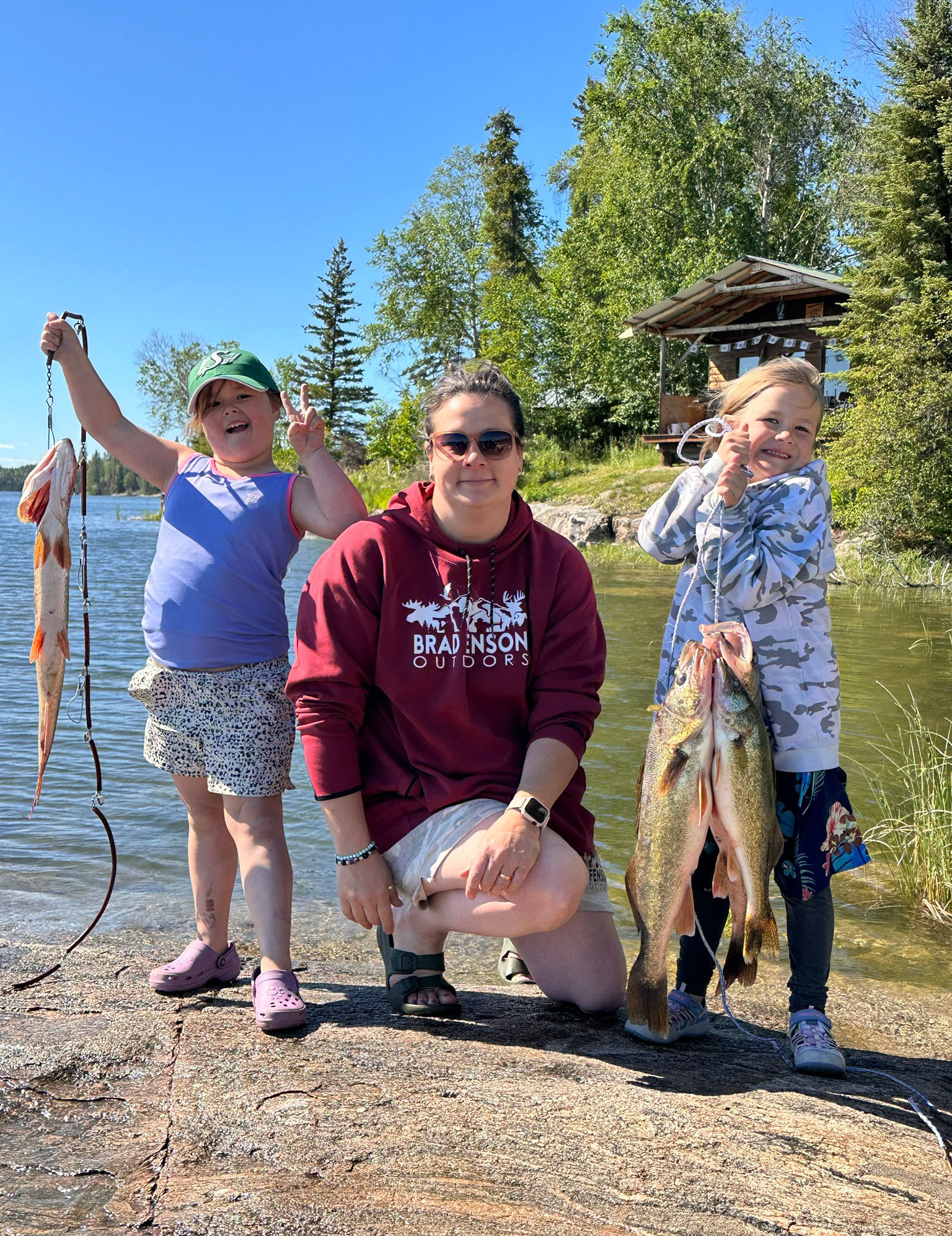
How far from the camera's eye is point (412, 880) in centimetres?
327

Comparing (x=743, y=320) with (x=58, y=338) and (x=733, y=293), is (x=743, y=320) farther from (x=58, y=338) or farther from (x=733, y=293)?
(x=58, y=338)

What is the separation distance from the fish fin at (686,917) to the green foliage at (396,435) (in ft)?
140

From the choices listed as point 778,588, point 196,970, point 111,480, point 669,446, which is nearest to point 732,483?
point 778,588

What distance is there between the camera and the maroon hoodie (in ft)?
10.7

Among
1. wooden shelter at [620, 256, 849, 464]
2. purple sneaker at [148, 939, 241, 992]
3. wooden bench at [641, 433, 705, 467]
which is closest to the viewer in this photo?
purple sneaker at [148, 939, 241, 992]

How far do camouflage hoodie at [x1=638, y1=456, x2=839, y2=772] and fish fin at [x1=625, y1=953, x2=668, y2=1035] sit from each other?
810 millimetres

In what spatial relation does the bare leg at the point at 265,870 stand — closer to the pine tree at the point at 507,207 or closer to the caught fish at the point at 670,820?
the caught fish at the point at 670,820

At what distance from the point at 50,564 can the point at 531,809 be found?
1.78 m

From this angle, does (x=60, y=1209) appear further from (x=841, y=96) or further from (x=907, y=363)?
(x=841, y=96)

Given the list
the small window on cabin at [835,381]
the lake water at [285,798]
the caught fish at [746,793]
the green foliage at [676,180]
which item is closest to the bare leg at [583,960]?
the caught fish at [746,793]

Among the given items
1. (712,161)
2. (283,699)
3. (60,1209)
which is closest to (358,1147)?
(60,1209)

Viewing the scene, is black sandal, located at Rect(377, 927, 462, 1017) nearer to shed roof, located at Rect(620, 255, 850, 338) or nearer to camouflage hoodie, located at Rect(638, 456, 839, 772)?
camouflage hoodie, located at Rect(638, 456, 839, 772)

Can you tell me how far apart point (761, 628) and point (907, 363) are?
1942 cm

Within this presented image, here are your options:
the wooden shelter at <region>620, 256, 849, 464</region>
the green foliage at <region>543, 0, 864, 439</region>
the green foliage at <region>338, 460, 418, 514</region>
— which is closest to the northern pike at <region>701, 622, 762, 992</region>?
the wooden shelter at <region>620, 256, 849, 464</region>
